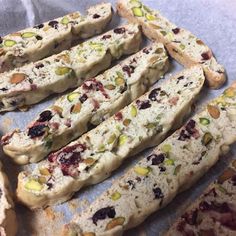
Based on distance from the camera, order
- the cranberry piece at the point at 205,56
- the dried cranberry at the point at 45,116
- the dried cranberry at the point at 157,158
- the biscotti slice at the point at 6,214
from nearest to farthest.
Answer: the biscotti slice at the point at 6,214, the dried cranberry at the point at 157,158, the dried cranberry at the point at 45,116, the cranberry piece at the point at 205,56

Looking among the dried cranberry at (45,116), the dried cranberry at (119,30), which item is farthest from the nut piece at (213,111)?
the dried cranberry at (45,116)

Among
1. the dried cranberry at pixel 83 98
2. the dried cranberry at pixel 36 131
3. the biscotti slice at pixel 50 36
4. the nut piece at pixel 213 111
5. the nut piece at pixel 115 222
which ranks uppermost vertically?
the biscotti slice at pixel 50 36

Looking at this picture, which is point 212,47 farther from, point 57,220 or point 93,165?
point 57,220

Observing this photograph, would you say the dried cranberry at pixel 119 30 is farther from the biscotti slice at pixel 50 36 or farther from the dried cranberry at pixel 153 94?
the dried cranberry at pixel 153 94

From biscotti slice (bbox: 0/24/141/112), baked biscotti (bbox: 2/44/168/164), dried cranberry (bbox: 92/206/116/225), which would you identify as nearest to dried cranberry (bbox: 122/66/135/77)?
baked biscotti (bbox: 2/44/168/164)

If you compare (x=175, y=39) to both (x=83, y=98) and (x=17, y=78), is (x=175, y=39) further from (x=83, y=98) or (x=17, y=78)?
(x=17, y=78)

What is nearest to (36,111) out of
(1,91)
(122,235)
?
(1,91)

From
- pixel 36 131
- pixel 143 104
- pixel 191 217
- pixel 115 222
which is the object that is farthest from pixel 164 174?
pixel 36 131
